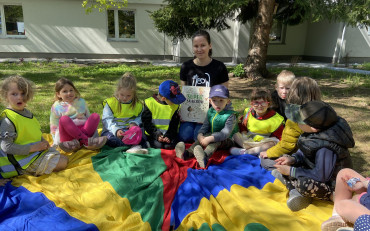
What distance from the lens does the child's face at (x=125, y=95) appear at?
148 inches

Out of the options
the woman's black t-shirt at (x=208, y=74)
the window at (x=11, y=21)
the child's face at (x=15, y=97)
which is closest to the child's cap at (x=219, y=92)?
the woman's black t-shirt at (x=208, y=74)

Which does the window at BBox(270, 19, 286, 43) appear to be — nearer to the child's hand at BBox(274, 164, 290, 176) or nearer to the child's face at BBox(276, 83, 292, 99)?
the child's face at BBox(276, 83, 292, 99)

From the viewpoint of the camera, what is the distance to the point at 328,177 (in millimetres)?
2402

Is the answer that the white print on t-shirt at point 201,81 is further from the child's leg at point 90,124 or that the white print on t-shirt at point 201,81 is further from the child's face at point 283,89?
the child's leg at point 90,124

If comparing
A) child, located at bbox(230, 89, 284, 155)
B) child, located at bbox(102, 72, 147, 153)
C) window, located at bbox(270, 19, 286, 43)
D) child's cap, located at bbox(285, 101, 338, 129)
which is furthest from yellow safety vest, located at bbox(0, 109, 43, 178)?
window, located at bbox(270, 19, 286, 43)

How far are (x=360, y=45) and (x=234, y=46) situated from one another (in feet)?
22.1

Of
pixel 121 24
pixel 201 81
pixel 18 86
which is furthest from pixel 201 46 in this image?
pixel 121 24

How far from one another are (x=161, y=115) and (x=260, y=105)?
1326 mm

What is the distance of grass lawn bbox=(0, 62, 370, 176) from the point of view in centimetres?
492

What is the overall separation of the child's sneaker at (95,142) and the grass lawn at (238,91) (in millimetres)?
1591

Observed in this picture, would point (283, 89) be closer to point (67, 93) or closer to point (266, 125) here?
point (266, 125)

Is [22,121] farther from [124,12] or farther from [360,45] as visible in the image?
[360,45]

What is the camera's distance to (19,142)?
9.75ft

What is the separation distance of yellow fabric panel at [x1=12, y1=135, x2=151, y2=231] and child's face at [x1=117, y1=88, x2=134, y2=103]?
1.04m
